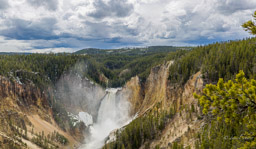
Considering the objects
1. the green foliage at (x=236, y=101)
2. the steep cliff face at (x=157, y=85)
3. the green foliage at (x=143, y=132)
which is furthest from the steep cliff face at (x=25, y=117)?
the green foliage at (x=236, y=101)

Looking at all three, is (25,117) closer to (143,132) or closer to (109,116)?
(143,132)

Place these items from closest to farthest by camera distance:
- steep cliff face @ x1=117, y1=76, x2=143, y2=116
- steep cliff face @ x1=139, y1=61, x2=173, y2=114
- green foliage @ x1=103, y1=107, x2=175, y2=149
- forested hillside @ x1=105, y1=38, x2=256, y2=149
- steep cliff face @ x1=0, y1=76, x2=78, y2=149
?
1. forested hillside @ x1=105, y1=38, x2=256, y2=149
2. green foliage @ x1=103, y1=107, x2=175, y2=149
3. steep cliff face @ x1=0, y1=76, x2=78, y2=149
4. steep cliff face @ x1=139, y1=61, x2=173, y2=114
5. steep cliff face @ x1=117, y1=76, x2=143, y2=116

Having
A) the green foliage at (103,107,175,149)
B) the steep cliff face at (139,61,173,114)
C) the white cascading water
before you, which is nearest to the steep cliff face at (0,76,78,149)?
the white cascading water

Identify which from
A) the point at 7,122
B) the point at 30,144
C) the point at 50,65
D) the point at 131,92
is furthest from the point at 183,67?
the point at 50,65

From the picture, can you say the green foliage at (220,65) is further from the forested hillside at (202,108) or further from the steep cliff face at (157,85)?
the steep cliff face at (157,85)

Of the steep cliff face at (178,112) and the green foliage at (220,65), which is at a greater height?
the green foliage at (220,65)

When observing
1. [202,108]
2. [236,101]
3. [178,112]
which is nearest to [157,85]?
[178,112]

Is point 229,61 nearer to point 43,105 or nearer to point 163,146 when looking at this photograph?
point 163,146

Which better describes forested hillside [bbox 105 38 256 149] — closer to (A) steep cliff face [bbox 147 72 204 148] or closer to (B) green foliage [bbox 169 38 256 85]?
(B) green foliage [bbox 169 38 256 85]

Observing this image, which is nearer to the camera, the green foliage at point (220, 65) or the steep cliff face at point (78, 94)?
the green foliage at point (220, 65)
